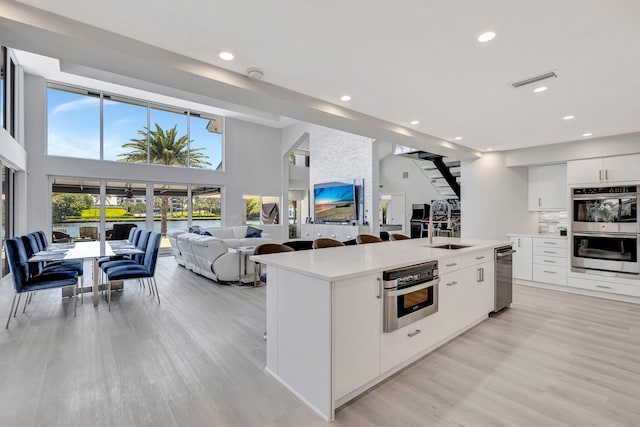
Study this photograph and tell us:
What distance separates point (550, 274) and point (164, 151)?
31.7 feet

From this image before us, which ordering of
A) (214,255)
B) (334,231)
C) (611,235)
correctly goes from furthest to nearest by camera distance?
1. (334,231)
2. (214,255)
3. (611,235)

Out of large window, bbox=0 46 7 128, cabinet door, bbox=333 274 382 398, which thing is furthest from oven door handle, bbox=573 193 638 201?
large window, bbox=0 46 7 128

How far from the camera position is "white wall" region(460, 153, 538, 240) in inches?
223

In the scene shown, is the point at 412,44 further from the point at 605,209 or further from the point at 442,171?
the point at 442,171

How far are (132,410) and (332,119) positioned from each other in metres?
3.24

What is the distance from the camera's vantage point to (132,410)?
6.30 ft

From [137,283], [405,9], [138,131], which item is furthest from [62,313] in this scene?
[138,131]

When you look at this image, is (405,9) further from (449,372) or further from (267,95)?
(449,372)

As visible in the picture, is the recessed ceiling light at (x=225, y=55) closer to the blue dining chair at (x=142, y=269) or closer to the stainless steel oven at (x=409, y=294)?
the stainless steel oven at (x=409, y=294)

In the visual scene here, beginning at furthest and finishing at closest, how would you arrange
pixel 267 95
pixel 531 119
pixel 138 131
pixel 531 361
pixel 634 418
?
1. pixel 138 131
2. pixel 531 119
3. pixel 267 95
4. pixel 531 361
5. pixel 634 418

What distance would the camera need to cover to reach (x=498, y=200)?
5.69 meters

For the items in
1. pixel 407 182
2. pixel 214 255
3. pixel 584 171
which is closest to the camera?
pixel 584 171

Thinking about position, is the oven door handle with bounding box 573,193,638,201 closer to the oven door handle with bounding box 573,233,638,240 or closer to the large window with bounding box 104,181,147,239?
the oven door handle with bounding box 573,233,638,240

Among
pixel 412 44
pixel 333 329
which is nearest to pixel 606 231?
pixel 412 44
